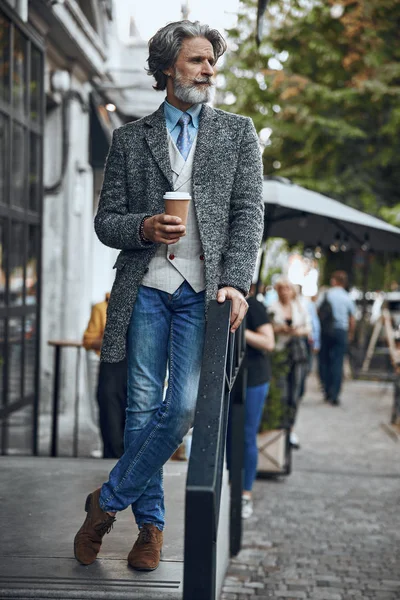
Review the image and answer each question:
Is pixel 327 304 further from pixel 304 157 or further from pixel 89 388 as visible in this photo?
pixel 89 388

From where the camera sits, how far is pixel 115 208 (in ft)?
11.3

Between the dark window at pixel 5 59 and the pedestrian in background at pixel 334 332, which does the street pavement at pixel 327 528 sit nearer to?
the pedestrian in background at pixel 334 332

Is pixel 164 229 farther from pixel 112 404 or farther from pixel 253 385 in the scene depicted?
pixel 253 385

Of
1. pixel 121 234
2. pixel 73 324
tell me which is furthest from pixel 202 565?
pixel 73 324

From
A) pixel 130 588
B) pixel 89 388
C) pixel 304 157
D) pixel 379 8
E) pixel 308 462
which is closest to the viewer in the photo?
pixel 130 588

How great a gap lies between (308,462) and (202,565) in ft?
22.6

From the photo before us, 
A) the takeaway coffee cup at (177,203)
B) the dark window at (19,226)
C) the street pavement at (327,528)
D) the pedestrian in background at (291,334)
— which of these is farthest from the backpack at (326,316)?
the takeaway coffee cup at (177,203)

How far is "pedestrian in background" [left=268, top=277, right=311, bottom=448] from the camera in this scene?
28.6 feet

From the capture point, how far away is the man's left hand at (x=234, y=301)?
321 centimetres

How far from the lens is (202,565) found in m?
2.65

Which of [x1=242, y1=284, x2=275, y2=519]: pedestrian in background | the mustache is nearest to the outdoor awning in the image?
[x1=242, y1=284, x2=275, y2=519]: pedestrian in background

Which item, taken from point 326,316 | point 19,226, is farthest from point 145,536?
point 326,316

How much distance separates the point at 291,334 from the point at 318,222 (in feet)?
4.14

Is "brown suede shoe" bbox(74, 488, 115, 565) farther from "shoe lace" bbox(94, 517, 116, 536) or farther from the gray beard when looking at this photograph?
the gray beard
